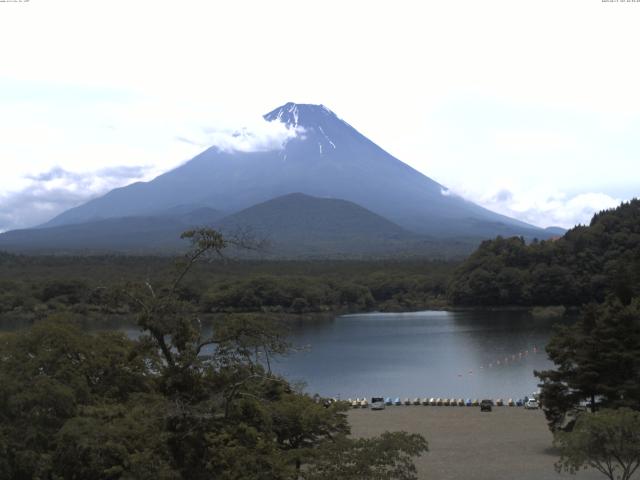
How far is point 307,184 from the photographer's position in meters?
158

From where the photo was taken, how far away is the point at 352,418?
2123 cm

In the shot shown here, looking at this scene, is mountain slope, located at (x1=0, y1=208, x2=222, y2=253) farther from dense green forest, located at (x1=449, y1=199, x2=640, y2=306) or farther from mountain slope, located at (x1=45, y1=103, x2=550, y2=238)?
dense green forest, located at (x1=449, y1=199, x2=640, y2=306)

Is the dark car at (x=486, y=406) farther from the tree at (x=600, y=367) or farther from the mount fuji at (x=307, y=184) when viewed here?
the mount fuji at (x=307, y=184)

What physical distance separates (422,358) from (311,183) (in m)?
125

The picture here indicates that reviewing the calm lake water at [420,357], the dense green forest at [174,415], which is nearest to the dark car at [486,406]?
the calm lake water at [420,357]

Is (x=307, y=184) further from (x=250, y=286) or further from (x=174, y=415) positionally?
(x=174, y=415)

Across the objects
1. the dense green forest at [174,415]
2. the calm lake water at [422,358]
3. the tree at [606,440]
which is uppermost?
the dense green forest at [174,415]

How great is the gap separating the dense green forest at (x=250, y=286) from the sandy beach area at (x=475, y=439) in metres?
27.4

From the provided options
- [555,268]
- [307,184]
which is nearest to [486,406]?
[555,268]

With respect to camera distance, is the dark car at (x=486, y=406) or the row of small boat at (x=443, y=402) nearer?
Answer: the dark car at (x=486, y=406)

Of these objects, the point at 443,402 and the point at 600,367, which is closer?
the point at 600,367

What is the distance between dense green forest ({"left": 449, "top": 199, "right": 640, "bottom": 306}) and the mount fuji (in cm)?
8093

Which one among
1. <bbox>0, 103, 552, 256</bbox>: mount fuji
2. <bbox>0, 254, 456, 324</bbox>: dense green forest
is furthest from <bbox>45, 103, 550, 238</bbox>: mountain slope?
<bbox>0, 254, 456, 324</bbox>: dense green forest

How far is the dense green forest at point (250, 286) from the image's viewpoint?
5431 cm
